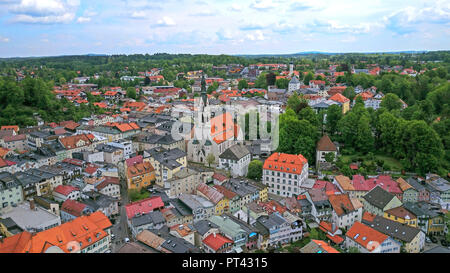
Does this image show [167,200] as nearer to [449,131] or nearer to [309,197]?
[309,197]

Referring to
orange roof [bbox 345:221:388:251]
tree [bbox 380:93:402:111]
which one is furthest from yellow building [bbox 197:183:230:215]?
tree [bbox 380:93:402:111]

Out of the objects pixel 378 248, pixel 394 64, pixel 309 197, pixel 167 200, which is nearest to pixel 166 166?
pixel 167 200

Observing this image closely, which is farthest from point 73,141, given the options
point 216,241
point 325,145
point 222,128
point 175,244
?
point 325,145

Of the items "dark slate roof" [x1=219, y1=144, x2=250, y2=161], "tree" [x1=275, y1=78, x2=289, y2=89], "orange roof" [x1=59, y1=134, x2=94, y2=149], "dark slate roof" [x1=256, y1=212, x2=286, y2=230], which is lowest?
"dark slate roof" [x1=256, y1=212, x2=286, y2=230]

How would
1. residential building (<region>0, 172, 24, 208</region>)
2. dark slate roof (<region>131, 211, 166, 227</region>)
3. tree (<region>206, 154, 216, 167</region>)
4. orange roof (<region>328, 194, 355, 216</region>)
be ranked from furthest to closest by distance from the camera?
1. tree (<region>206, 154, 216, 167</region>)
2. orange roof (<region>328, 194, 355, 216</region>)
3. residential building (<region>0, 172, 24, 208</region>)
4. dark slate roof (<region>131, 211, 166, 227</region>)

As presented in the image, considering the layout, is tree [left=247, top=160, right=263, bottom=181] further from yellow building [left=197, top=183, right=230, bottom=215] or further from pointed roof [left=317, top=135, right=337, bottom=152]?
pointed roof [left=317, top=135, right=337, bottom=152]
